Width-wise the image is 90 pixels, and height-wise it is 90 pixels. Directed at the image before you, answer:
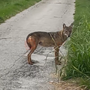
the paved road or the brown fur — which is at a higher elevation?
the brown fur

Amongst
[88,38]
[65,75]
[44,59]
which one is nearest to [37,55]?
[44,59]

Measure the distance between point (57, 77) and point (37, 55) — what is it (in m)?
1.97

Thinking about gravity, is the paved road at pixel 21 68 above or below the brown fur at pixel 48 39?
below

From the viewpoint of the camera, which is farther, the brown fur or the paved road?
the brown fur

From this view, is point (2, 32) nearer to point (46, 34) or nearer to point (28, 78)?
point (46, 34)

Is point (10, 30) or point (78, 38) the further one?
point (10, 30)

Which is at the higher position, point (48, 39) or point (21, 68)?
point (48, 39)

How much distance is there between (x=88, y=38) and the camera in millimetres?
7145

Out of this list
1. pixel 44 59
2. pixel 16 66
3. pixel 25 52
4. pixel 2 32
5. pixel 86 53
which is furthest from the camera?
pixel 2 32

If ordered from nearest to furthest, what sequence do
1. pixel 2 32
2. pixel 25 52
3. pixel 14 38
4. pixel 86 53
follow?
1. pixel 86 53
2. pixel 25 52
3. pixel 14 38
4. pixel 2 32

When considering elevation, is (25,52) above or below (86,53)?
below

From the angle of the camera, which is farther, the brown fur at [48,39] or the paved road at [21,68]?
the brown fur at [48,39]

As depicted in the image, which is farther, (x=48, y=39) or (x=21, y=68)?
(x=48, y=39)

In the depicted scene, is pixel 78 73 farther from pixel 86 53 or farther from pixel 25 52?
pixel 25 52
